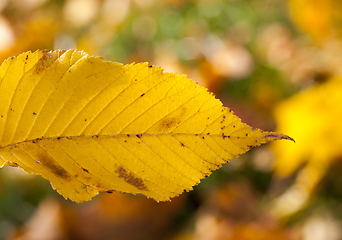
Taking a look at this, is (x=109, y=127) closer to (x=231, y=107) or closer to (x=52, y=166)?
(x=52, y=166)

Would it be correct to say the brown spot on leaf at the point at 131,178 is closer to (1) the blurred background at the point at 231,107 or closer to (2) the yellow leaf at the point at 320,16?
(1) the blurred background at the point at 231,107

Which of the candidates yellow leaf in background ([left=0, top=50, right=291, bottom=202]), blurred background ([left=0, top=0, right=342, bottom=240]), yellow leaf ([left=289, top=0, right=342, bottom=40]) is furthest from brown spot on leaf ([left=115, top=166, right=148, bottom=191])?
yellow leaf ([left=289, top=0, right=342, bottom=40])

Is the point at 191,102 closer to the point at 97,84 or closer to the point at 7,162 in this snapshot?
the point at 97,84

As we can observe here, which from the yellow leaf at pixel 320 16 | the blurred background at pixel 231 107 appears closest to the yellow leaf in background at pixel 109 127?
the blurred background at pixel 231 107

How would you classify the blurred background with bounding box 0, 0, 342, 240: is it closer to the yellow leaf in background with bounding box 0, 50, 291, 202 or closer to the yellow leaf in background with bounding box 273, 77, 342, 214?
the yellow leaf in background with bounding box 273, 77, 342, 214

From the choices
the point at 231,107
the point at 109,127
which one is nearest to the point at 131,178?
the point at 109,127

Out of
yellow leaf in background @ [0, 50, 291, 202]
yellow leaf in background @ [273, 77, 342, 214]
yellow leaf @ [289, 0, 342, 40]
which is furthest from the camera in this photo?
yellow leaf @ [289, 0, 342, 40]

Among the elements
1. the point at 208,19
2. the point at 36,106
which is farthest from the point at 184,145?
the point at 208,19
